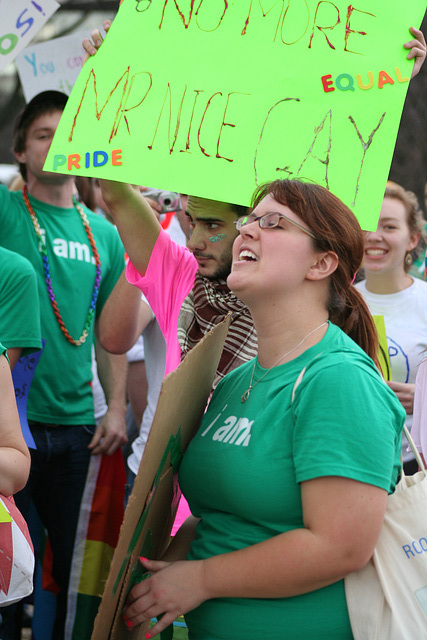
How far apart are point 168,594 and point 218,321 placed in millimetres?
832

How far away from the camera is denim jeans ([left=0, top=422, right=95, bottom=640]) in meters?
3.06

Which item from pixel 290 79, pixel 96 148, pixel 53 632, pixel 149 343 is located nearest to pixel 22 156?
pixel 149 343

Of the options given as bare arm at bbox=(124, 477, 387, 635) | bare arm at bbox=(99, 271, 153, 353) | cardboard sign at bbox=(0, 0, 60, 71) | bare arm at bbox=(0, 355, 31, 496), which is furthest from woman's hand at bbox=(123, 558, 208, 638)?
cardboard sign at bbox=(0, 0, 60, 71)

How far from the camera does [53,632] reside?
3152 mm

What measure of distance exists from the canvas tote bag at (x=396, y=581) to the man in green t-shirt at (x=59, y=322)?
1.77m

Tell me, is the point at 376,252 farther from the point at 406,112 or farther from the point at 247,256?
the point at 406,112

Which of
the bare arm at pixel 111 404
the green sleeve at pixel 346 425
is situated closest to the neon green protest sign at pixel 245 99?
the green sleeve at pixel 346 425

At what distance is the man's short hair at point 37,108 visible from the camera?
10.8ft

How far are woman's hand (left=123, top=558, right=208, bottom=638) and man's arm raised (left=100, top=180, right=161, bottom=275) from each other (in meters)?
Answer: 1.05

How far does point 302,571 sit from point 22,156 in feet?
8.19

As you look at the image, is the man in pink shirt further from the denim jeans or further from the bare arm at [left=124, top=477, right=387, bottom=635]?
the denim jeans

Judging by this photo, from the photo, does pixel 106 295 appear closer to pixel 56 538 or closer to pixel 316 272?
pixel 56 538

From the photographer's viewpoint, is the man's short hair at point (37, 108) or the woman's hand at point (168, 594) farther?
the man's short hair at point (37, 108)

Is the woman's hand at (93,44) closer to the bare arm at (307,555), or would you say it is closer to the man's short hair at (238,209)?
the man's short hair at (238,209)
